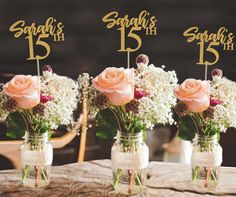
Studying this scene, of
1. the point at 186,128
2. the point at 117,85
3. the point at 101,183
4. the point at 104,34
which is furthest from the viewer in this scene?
the point at 104,34

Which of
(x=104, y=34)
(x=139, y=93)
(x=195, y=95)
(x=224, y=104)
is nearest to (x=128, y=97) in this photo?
(x=139, y=93)

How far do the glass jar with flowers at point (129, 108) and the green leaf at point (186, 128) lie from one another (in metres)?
0.06

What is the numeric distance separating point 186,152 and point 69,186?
1.19 m

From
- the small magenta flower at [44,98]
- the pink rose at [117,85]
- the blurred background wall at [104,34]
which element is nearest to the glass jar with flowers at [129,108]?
the pink rose at [117,85]

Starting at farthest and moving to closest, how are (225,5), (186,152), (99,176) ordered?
(225,5) → (186,152) → (99,176)

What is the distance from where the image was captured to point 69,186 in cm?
207

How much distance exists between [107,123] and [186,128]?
10.2 inches

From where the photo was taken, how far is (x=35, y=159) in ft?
6.50

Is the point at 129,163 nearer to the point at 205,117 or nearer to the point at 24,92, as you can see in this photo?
the point at 205,117

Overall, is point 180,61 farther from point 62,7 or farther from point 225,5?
point 62,7

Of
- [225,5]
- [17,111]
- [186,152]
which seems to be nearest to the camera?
[17,111]

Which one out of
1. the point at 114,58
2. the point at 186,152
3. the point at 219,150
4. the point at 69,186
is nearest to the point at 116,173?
the point at 69,186

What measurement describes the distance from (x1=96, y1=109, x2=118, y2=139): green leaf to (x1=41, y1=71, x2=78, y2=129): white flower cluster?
109 millimetres

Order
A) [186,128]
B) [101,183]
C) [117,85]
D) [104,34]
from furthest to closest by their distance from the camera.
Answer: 1. [104,34]
2. [101,183]
3. [186,128]
4. [117,85]
